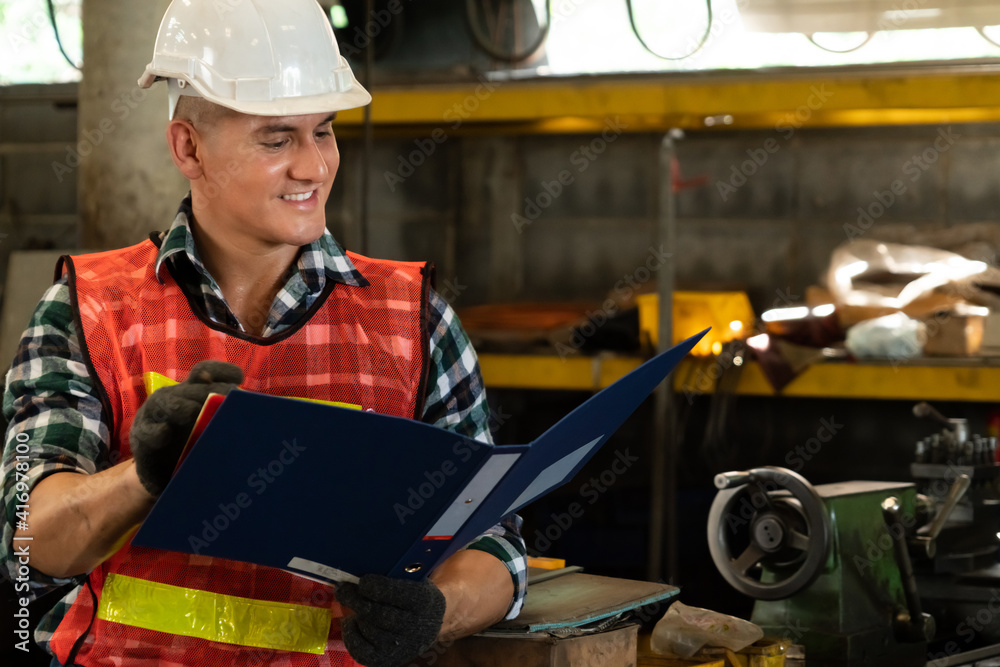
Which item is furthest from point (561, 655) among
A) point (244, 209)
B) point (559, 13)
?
point (559, 13)

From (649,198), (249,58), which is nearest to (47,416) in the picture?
(249,58)

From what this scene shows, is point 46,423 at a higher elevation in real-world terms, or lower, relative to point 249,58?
lower

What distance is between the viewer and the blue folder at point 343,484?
950 millimetres

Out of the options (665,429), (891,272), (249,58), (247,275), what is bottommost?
(665,429)

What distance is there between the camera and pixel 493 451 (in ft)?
3.17

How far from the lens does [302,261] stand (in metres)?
1.42

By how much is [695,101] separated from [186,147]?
2777mm

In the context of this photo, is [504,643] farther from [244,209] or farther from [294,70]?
[294,70]

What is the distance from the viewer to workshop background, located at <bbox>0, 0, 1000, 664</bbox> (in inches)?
145

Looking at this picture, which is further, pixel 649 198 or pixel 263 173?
pixel 649 198

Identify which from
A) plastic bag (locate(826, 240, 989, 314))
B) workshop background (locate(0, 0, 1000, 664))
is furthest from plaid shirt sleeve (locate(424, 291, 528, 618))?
plastic bag (locate(826, 240, 989, 314))

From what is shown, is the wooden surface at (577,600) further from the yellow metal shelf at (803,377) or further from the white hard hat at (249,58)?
the yellow metal shelf at (803,377)

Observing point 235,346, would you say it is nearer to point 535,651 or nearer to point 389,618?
point 389,618

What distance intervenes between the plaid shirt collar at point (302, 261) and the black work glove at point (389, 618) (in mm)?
433
